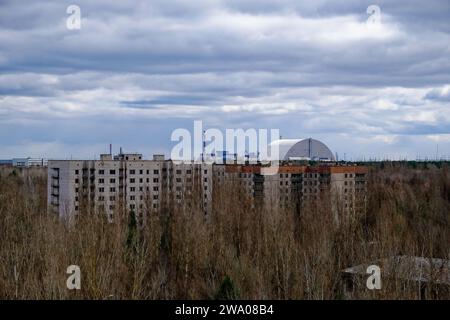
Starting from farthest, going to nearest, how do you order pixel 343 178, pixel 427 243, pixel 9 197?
pixel 343 178 → pixel 9 197 → pixel 427 243

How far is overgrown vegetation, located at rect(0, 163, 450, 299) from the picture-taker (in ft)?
31.3

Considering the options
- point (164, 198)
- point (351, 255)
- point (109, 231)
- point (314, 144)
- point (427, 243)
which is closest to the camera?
point (109, 231)

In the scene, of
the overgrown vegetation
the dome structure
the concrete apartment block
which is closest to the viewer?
the overgrown vegetation

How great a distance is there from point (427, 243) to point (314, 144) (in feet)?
116

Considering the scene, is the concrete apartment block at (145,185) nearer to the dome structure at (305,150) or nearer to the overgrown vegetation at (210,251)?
the overgrown vegetation at (210,251)

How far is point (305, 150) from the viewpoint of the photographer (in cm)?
5278

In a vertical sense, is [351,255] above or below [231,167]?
below

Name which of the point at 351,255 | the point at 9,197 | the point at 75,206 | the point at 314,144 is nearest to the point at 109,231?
the point at 351,255

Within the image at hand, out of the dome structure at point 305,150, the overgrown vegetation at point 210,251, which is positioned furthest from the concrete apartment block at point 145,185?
the dome structure at point 305,150

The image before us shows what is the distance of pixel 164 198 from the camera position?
20875mm

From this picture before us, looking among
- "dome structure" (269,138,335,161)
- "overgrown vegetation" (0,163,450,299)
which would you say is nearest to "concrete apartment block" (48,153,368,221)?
"overgrown vegetation" (0,163,450,299)

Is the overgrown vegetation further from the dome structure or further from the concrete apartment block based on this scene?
the dome structure

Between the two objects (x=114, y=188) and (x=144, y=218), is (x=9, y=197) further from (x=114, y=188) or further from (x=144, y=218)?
(x=144, y=218)

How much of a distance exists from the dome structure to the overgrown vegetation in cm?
2696
